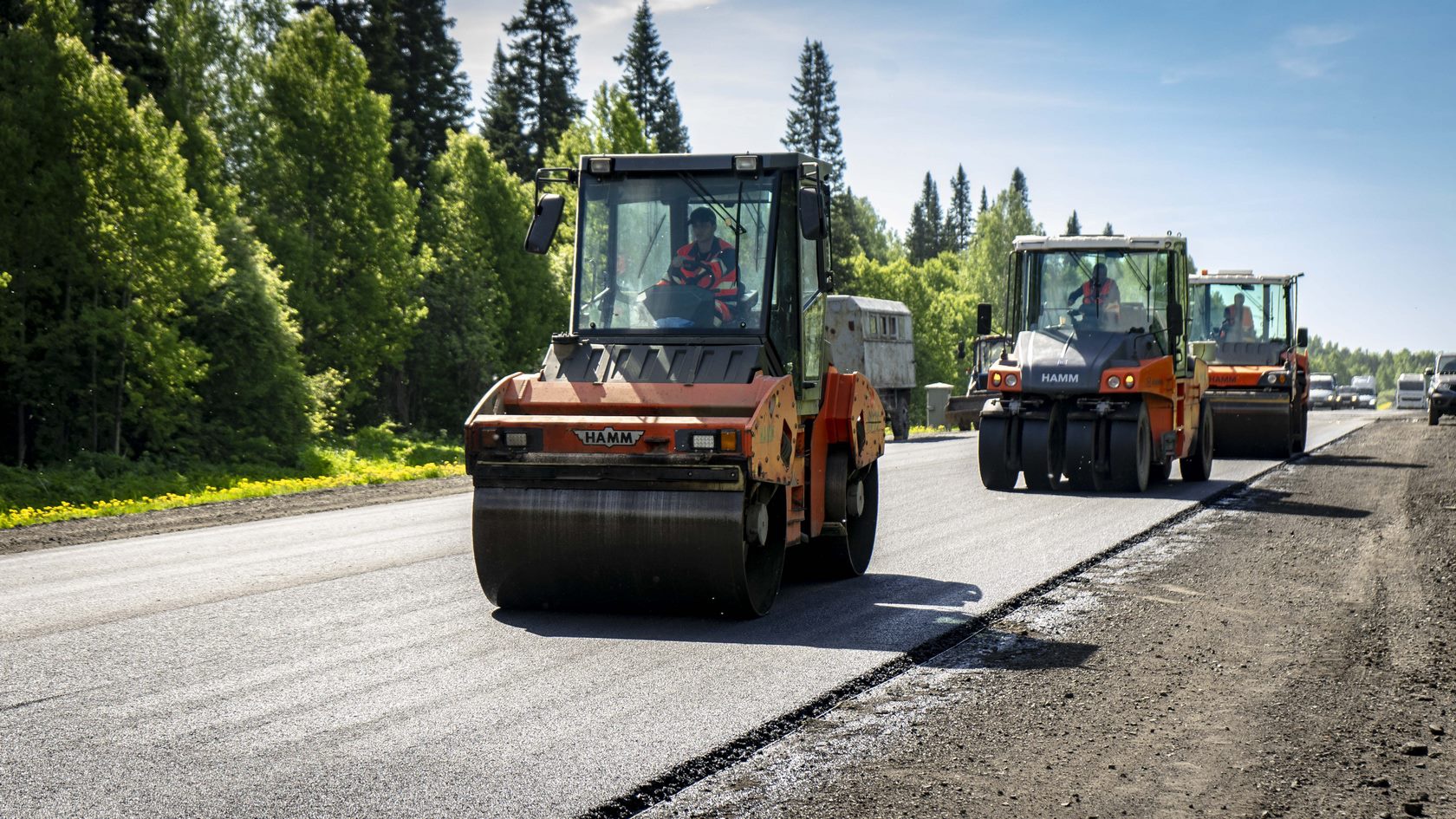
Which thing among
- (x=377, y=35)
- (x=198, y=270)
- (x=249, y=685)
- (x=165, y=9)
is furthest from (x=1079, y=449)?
(x=377, y=35)

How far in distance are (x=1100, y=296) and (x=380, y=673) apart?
44.0 feet

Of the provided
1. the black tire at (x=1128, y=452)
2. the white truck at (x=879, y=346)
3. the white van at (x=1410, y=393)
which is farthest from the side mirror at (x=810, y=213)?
the white van at (x=1410, y=393)

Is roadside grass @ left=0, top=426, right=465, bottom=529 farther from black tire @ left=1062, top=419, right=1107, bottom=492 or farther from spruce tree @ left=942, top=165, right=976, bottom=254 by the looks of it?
spruce tree @ left=942, top=165, right=976, bottom=254

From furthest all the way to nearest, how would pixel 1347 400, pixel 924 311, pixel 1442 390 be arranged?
pixel 924 311 → pixel 1347 400 → pixel 1442 390

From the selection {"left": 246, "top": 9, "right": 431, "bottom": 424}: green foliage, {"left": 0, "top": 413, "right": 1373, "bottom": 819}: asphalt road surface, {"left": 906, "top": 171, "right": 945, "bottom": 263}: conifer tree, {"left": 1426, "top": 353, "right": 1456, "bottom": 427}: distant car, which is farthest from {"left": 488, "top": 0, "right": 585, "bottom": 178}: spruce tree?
{"left": 906, "top": 171, "right": 945, "bottom": 263}: conifer tree

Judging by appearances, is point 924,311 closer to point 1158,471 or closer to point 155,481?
point 155,481

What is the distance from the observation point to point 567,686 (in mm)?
6566

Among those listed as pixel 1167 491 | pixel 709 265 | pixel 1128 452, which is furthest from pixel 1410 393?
pixel 709 265

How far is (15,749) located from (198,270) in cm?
2506

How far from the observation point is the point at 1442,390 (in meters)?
42.8

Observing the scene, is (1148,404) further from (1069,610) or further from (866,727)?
(866,727)

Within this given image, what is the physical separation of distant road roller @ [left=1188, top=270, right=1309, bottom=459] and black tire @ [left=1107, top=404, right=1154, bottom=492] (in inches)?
290

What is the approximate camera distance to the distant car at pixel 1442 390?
139 ft

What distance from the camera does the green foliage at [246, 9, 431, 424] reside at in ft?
125
